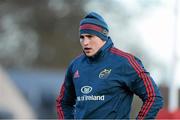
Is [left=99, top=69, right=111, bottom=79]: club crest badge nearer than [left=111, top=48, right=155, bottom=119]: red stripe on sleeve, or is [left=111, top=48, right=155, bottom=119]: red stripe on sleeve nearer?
[left=111, top=48, right=155, bottom=119]: red stripe on sleeve

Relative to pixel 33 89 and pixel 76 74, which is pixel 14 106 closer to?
pixel 33 89

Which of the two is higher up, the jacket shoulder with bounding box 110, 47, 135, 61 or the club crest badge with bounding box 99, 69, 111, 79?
the jacket shoulder with bounding box 110, 47, 135, 61

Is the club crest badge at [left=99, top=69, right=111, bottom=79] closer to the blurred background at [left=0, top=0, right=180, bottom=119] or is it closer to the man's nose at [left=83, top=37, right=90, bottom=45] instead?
the man's nose at [left=83, top=37, right=90, bottom=45]

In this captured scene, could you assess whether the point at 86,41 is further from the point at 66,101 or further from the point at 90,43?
the point at 66,101

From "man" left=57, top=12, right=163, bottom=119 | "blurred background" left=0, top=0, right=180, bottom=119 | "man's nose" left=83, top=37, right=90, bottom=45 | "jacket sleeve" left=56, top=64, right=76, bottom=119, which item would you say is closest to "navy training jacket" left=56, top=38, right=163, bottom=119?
"man" left=57, top=12, right=163, bottom=119

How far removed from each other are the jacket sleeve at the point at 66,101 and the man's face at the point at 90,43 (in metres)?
0.38

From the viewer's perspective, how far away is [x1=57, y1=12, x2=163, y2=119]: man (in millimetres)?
5242

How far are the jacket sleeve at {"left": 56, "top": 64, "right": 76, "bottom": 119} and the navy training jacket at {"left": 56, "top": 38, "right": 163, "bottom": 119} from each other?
21cm

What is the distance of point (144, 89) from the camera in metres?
5.23

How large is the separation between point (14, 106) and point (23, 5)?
671cm

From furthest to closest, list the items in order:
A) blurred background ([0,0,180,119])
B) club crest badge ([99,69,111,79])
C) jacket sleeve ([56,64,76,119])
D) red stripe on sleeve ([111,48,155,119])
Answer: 1. blurred background ([0,0,180,119])
2. jacket sleeve ([56,64,76,119])
3. club crest badge ([99,69,111,79])
4. red stripe on sleeve ([111,48,155,119])

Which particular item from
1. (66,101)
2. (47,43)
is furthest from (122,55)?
(47,43)

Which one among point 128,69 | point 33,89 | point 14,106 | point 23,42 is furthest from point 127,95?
point 23,42

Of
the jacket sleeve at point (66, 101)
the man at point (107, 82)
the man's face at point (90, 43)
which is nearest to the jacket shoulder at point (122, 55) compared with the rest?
the man at point (107, 82)
